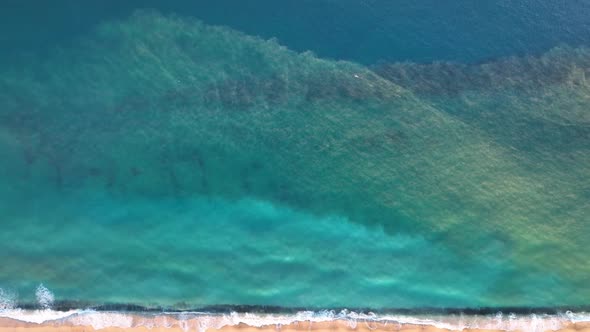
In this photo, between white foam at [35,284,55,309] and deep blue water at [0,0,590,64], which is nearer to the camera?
white foam at [35,284,55,309]

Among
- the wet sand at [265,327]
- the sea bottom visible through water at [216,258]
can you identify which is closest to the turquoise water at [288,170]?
the sea bottom visible through water at [216,258]

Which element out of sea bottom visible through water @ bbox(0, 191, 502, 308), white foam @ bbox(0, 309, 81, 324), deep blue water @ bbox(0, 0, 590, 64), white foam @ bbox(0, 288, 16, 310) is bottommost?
white foam @ bbox(0, 309, 81, 324)

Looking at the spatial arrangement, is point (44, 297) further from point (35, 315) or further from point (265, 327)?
point (265, 327)

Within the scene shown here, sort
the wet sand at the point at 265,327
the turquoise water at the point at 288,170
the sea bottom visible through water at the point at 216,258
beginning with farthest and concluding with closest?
1. the turquoise water at the point at 288,170
2. the sea bottom visible through water at the point at 216,258
3. the wet sand at the point at 265,327

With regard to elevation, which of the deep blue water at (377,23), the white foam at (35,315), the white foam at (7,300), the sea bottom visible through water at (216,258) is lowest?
the white foam at (35,315)

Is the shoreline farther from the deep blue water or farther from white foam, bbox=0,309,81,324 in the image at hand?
the deep blue water

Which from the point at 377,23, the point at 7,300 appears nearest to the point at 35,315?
the point at 7,300

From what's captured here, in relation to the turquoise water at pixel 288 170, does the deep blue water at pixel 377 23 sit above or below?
above

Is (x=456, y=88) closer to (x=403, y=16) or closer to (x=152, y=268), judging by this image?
(x=403, y=16)

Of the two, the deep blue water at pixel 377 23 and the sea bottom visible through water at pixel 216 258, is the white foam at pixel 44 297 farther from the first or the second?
the deep blue water at pixel 377 23

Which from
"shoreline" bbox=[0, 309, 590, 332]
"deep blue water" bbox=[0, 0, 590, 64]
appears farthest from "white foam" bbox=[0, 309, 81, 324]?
"deep blue water" bbox=[0, 0, 590, 64]

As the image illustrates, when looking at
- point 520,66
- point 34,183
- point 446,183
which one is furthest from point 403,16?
point 34,183
